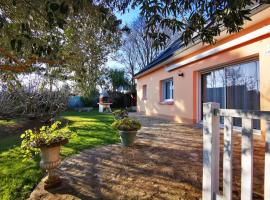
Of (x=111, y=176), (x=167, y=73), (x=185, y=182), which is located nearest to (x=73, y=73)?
(x=111, y=176)

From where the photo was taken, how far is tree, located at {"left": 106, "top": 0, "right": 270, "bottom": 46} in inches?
98.2

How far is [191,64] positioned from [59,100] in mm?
5924

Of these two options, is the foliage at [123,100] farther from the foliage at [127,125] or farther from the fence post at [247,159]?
the fence post at [247,159]

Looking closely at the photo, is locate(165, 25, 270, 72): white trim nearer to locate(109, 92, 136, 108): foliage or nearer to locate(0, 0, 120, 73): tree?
locate(0, 0, 120, 73): tree

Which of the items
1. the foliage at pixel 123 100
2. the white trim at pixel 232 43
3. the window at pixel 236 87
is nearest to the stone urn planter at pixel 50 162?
the window at pixel 236 87

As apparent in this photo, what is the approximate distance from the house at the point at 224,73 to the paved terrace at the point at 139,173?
1.85m

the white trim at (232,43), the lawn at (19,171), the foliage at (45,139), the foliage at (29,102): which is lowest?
the lawn at (19,171)

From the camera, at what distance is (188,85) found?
1018 cm

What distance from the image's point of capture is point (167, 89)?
531 inches

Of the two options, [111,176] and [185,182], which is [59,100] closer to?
[111,176]

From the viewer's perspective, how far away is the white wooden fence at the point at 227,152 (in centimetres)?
188

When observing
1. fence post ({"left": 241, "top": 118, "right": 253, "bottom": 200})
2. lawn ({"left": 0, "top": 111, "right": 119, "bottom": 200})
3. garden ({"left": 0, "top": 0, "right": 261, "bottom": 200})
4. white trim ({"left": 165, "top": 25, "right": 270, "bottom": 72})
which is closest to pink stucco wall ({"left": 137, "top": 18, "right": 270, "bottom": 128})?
white trim ({"left": 165, "top": 25, "right": 270, "bottom": 72})

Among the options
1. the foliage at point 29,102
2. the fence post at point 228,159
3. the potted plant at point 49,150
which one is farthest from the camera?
the foliage at point 29,102

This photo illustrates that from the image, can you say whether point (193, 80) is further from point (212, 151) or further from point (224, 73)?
point (212, 151)
